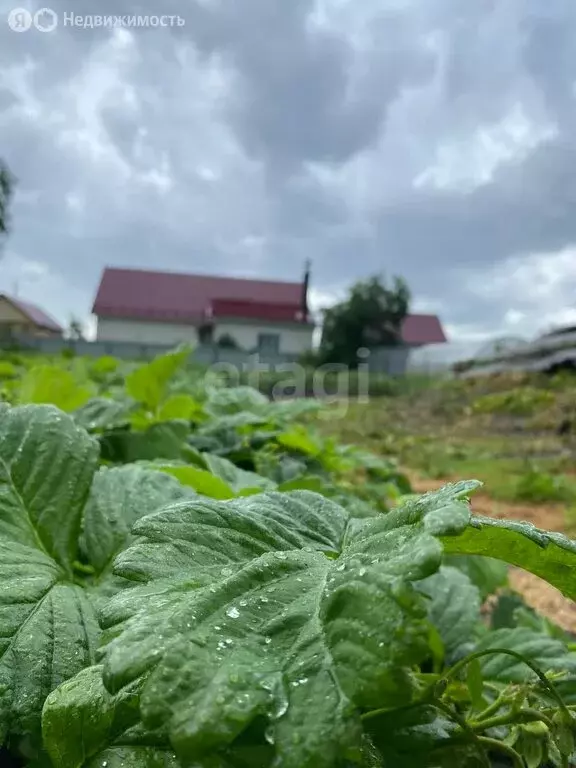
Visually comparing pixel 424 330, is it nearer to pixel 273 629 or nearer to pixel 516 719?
pixel 516 719

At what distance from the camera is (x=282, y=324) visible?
22.6m

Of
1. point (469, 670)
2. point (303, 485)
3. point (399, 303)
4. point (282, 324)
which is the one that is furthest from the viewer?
point (282, 324)

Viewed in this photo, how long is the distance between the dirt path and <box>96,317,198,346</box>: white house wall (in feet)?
57.4

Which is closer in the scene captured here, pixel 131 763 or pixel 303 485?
pixel 131 763

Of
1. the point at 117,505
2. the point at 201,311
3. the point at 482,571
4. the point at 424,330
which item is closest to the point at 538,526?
the point at 482,571

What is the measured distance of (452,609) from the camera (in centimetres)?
77

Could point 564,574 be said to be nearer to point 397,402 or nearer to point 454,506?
point 454,506

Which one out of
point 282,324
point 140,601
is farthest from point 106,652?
point 282,324

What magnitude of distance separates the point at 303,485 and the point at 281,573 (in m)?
0.51

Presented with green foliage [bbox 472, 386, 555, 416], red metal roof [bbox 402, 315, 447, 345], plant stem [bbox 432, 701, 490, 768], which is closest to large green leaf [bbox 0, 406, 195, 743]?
plant stem [bbox 432, 701, 490, 768]

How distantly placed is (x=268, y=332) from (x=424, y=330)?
6.82 meters

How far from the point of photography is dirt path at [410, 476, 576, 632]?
2043 millimetres

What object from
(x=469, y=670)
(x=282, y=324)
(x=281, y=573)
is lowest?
(x=469, y=670)

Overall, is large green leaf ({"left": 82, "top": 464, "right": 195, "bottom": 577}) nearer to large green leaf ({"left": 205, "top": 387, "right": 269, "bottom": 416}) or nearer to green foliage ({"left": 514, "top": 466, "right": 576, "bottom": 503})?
large green leaf ({"left": 205, "top": 387, "right": 269, "bottom": 416})
